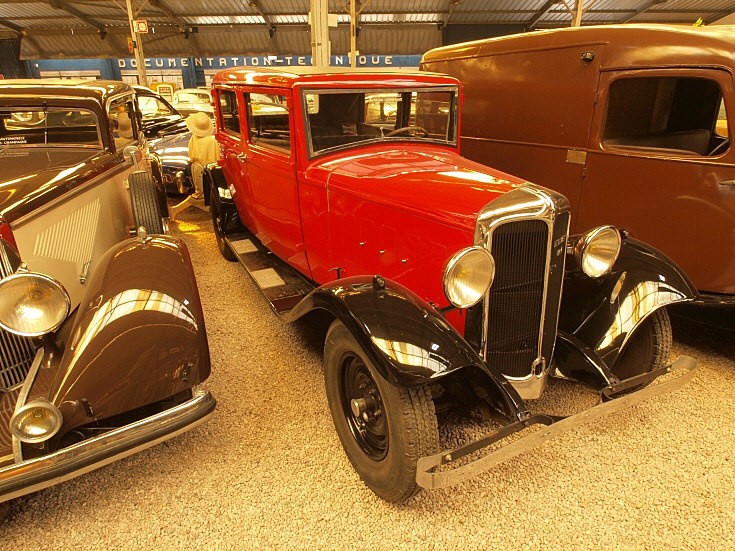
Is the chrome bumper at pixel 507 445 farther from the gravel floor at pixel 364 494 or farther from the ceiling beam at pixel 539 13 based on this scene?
the ceiling beam at pixel 539 13

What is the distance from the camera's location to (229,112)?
14.2 feet

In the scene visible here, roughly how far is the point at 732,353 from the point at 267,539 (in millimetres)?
3438

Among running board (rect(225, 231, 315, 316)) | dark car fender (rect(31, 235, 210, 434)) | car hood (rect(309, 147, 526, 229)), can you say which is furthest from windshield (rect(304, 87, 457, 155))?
dark car fender (rect(31, 235, 210, 434))

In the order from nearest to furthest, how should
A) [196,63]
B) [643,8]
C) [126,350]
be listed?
[126,350], [643,8], [196,63]

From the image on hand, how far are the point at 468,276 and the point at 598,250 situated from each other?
2.76ft

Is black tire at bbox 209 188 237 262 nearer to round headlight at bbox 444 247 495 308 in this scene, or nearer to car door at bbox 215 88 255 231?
car door at bbox 215 88 255 231

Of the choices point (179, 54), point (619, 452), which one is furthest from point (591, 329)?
point (179, 54)

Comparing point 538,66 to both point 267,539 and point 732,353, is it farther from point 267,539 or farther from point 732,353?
point 267,539

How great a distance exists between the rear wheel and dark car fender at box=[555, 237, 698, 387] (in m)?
0.14

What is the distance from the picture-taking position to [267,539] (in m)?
1.98

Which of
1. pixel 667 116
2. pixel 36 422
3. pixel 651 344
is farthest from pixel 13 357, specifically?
pixel 667 116

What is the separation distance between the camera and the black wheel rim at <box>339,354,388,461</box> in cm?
213

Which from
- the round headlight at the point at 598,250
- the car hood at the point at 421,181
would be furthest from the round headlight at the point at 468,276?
the round headlight at the point at 598,250

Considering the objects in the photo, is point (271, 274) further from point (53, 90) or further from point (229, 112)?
point (53, 90)
